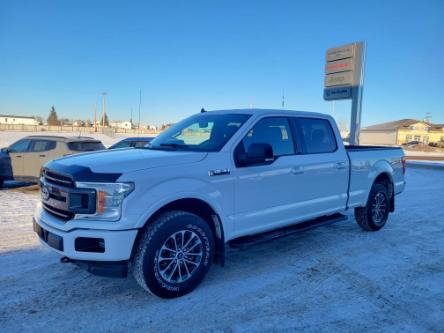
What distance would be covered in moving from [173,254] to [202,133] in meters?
1.63

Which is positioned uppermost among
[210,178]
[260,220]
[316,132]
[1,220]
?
[316,132]

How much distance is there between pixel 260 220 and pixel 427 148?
165ft

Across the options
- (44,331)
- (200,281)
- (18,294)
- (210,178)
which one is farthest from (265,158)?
(18,294)

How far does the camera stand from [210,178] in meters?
3.68

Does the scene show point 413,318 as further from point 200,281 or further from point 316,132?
point 316,132

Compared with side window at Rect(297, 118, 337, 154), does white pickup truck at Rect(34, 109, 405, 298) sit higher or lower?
lower

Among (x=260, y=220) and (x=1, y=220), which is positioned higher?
(x=260, y=220)

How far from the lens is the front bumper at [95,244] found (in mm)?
3104

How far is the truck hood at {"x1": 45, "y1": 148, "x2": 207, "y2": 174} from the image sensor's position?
127 inches

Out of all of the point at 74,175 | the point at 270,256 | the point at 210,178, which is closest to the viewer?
the point at 74,175

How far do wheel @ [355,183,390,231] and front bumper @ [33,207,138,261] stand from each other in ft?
14.2

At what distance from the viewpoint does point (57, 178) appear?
11.3 ft

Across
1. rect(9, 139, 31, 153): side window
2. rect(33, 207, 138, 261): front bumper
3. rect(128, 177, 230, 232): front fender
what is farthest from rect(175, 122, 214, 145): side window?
rect(9, 139, 31, 153): side window

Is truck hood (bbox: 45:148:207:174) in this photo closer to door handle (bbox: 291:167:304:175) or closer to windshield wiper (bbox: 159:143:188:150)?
windshield wiper (bbox: 159:143:188:150)
